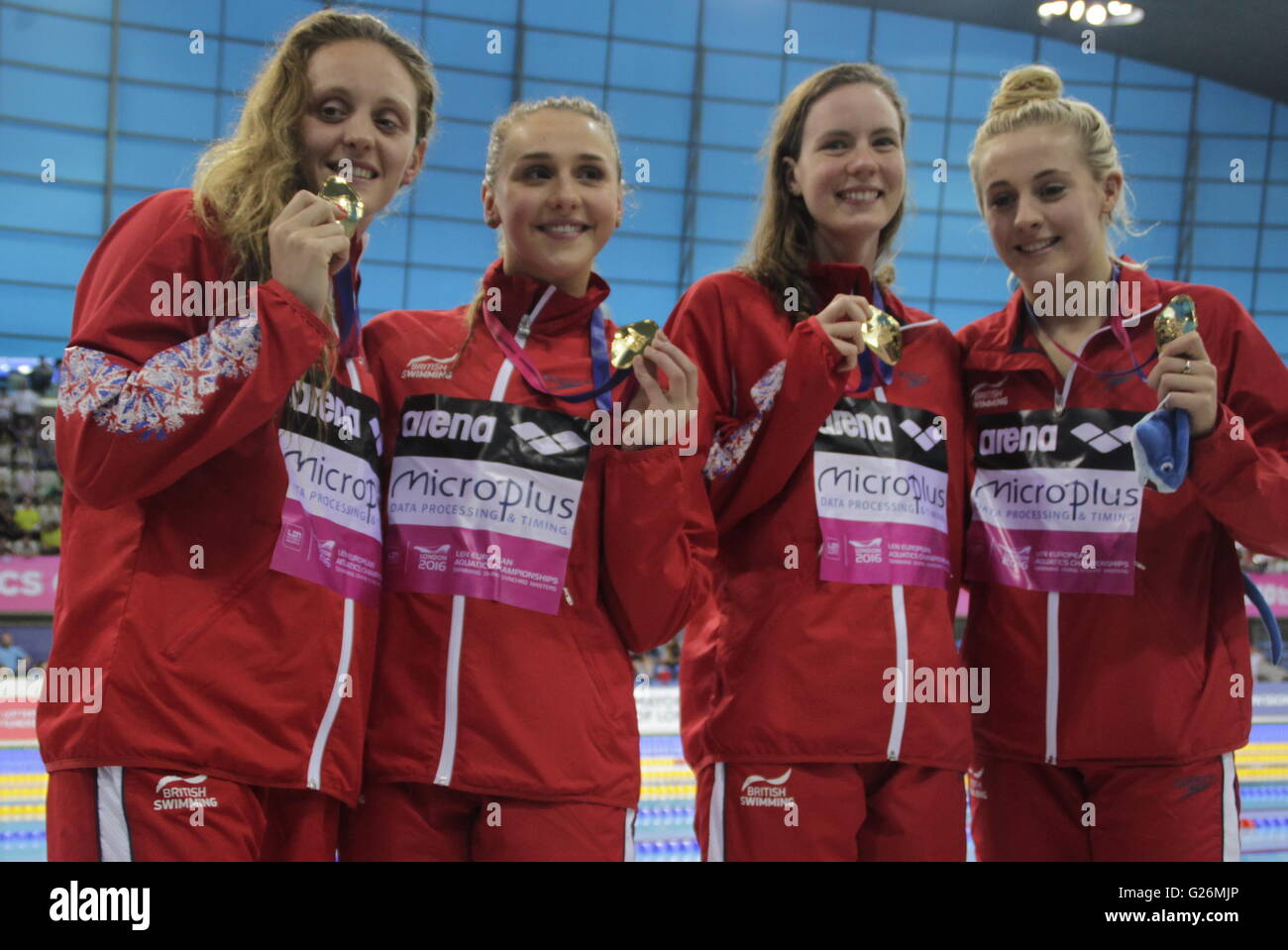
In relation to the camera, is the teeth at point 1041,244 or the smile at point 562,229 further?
the teeth at point 1041,244

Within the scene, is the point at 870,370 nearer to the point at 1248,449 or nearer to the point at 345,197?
the point at 1248,449

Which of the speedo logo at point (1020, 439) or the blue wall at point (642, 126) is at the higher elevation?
the blue wall at point (642, 126)

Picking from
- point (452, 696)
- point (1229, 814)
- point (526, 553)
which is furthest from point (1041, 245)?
point (452, 696)

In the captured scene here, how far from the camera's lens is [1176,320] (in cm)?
233

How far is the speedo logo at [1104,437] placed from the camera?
100 inches

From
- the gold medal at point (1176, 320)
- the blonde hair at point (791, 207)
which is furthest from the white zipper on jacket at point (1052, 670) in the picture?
the blonde hair at point (791, 207)

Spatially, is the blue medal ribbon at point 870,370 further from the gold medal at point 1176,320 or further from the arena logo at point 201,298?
the arena logo at point 201,298

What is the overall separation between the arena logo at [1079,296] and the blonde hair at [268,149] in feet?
4.71

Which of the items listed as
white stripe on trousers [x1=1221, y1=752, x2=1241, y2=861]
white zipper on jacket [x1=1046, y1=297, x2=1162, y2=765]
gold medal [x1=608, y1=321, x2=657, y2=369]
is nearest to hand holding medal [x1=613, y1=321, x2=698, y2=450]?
gold medal [x1=608, y1=321, x2=657, y2=369]

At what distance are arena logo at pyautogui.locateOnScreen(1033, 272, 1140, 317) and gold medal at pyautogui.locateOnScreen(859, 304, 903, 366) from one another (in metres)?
0.49

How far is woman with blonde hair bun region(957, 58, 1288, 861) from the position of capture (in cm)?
241

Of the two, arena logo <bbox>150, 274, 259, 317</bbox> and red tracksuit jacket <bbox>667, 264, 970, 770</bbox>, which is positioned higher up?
arena logo <bbox>150, 274, 259, 317</bbox>

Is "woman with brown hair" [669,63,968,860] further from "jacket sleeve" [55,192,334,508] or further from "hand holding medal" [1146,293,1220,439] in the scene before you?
"jacket sleeve" [55,192,334,508]
